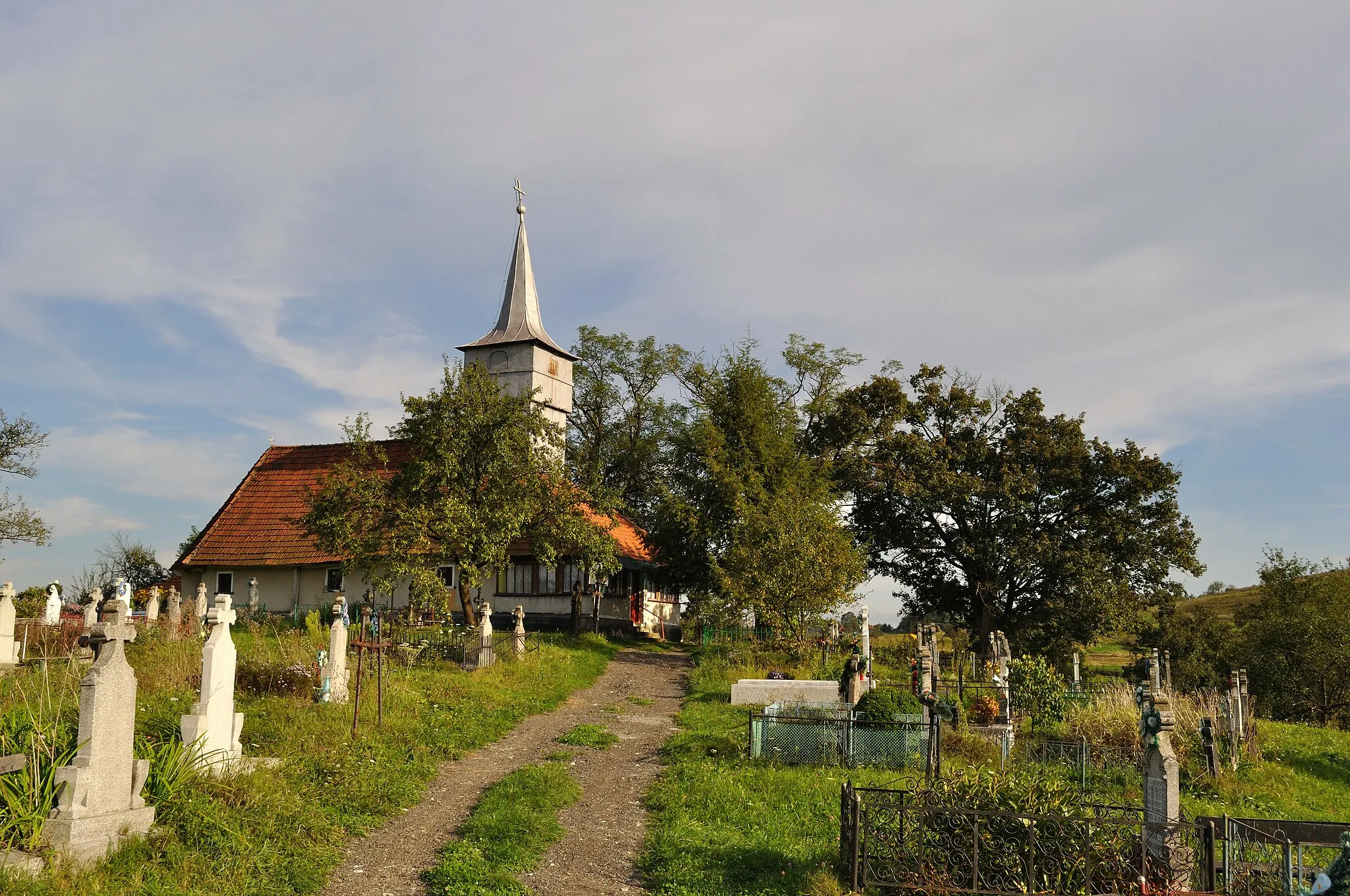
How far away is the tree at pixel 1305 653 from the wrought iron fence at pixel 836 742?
2394 cm

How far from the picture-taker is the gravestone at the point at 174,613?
22.9 meters

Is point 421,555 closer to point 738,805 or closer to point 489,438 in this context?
point 489,438

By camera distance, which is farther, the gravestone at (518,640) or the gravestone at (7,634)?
the gravestone at (518,640)

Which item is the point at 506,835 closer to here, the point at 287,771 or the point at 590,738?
the point at 287,771

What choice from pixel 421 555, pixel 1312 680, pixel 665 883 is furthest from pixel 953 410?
pixel 665 883

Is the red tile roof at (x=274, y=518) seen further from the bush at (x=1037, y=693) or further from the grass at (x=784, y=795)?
the grass at (x=784, y=795)

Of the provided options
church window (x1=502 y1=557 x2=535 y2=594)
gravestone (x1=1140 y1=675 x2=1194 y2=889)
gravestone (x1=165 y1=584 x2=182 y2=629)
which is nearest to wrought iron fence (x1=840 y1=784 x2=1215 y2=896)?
gravestone (x1=1140 y1=675 x2=1194 y2=889)

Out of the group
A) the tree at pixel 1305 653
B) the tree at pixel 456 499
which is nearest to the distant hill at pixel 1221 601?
the tree at pixel 1305 653

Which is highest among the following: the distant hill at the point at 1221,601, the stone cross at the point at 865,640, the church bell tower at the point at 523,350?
the church bell tower at the point at 523,350

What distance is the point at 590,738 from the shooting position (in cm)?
1762

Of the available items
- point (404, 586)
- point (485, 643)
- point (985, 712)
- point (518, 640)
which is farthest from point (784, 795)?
point (404, 586)

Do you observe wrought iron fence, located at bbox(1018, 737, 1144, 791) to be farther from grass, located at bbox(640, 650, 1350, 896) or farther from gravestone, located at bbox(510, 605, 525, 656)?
gravestone, located at bbox(510, 605, 525, 656)

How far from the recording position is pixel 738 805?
13.2 meters

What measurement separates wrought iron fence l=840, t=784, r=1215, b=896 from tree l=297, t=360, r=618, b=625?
62.1ft
